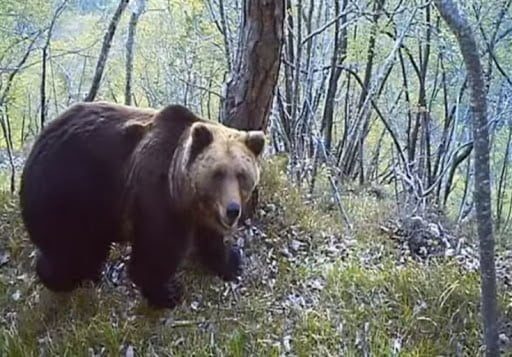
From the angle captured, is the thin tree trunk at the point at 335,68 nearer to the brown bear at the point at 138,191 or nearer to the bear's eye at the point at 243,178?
the brown bear at the point at 138,191

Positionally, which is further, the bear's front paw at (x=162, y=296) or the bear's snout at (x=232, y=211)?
the bear's front paw at (x=162, y=296)

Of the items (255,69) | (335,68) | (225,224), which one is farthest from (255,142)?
(335,68)

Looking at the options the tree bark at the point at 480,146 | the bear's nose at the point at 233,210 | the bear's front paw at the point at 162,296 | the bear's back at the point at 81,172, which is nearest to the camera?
the tree bark at the point at 480,146

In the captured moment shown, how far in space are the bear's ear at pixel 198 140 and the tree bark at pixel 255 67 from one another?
49.4 inches

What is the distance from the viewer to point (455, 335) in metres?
3.67

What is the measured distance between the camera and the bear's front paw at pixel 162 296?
378 centimetres

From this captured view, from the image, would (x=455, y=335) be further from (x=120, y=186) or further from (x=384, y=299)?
(x=120, y=186)

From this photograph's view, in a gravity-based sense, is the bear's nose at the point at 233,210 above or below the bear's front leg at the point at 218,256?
above

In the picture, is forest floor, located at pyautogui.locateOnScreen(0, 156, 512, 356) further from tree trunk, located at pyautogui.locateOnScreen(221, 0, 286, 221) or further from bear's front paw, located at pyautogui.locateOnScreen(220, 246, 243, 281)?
tree trunk, located at pyautogui.locateOnScreen(221, 0, 286, 221)

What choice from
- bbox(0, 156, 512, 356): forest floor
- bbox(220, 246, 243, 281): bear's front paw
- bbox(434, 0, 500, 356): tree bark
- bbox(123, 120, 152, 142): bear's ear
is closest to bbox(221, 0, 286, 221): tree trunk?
bbox(220, 246, 243, 281): bear's front paw

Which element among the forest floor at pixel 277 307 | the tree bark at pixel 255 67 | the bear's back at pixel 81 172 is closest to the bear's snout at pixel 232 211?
the forest floor at pixel 277 307

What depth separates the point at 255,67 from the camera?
4.69 m

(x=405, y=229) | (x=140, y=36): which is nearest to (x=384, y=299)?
(x=405, y=229)

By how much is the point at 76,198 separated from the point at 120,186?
9.3 inches
